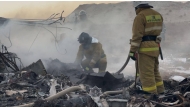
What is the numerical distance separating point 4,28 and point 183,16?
1972 centimetres

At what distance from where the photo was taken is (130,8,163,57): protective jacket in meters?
5.09

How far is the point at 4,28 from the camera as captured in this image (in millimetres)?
9242

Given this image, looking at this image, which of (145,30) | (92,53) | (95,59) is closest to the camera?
(145,30)

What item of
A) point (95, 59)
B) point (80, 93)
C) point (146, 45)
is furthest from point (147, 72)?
point (95, 59)

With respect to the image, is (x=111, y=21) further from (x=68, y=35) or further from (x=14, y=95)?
(x=14, y=95)

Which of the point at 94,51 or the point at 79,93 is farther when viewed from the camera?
the point at 94,51

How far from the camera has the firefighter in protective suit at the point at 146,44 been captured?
510 centimetres

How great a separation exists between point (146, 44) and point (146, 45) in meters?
0.02

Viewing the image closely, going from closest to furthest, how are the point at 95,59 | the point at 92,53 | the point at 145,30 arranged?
1. the point at 145,30
2. the point at 95,59
3. the point at 92,53

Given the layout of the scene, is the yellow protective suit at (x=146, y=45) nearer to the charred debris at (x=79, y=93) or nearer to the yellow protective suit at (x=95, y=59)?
the charred debris at (x=79, y=93)

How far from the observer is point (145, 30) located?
16.9 feet

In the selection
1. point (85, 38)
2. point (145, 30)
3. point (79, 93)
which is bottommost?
point (79, 93)

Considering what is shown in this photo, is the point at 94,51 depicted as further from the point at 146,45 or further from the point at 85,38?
the point at 146,45

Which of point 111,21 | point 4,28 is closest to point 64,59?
point 4,28
